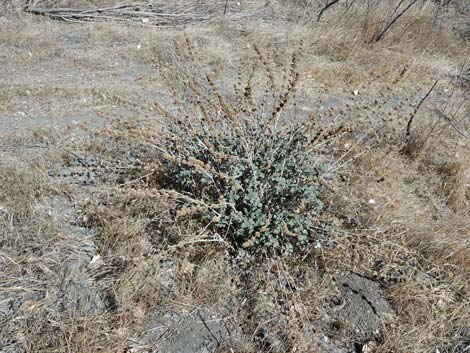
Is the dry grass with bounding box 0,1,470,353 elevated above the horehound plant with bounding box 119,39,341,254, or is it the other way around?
the horehound plant with bounding box 119,39,341,254

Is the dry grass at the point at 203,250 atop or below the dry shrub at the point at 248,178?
below

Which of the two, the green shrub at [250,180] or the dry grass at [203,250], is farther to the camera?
the green shrub at [250,180]

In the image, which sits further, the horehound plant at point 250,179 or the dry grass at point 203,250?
the horehound plant at point 250,179

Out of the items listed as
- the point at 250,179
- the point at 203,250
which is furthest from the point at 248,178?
the point at 203,250

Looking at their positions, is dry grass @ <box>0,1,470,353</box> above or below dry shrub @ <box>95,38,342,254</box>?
below

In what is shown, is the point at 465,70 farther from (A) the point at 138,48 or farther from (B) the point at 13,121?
(B) the point at 13,121

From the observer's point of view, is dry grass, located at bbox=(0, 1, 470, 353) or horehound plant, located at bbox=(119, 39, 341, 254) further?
horehound plant, located at bbox=(119, 39, 341, 254)

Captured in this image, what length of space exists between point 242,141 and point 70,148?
1.41m

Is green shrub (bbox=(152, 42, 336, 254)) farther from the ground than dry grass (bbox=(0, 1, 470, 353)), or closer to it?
farther from the ground

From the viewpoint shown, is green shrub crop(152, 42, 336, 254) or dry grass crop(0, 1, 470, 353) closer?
dry grass crop(0, 1, 470, 353)

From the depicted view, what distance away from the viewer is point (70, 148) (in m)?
2.88

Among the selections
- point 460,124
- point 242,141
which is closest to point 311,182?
point 242,141

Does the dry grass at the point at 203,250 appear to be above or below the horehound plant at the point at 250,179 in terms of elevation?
below

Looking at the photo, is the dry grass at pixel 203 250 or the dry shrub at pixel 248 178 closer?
the dry grass at pixel 203 250
